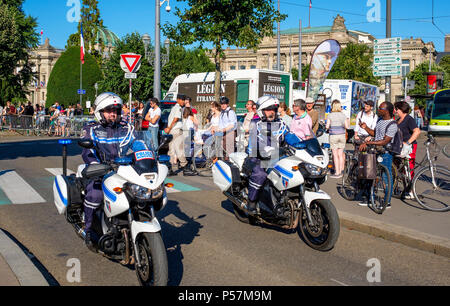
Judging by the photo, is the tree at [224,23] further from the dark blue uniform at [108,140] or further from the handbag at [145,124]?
the dark blue uniform at [108,140]

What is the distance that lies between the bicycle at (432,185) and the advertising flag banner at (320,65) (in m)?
5.64

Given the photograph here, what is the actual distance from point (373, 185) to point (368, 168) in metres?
0.31

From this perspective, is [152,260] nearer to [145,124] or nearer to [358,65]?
[145,124]

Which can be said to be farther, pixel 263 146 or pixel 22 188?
pixel 22 188

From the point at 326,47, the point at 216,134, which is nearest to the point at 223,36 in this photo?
the point at 326,47

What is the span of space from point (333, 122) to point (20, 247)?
26.1ft

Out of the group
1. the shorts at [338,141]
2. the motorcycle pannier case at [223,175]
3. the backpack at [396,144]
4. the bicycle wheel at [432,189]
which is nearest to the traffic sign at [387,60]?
the shorts at [338,141]

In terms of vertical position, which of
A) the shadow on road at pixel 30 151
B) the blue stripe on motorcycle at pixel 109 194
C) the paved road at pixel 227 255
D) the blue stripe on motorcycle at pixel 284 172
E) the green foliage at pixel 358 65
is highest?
the green foliage at pixel 358 65

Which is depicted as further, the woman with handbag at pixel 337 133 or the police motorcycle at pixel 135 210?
the woman with handbag at pixel 337 133

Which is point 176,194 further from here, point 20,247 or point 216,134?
point 20,247

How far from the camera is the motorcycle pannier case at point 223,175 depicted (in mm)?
6730

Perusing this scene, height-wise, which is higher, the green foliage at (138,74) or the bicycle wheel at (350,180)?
the green foliage at (138,74)

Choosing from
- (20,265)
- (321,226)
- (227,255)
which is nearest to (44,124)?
(20,265)

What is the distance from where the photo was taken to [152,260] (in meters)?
3.95
